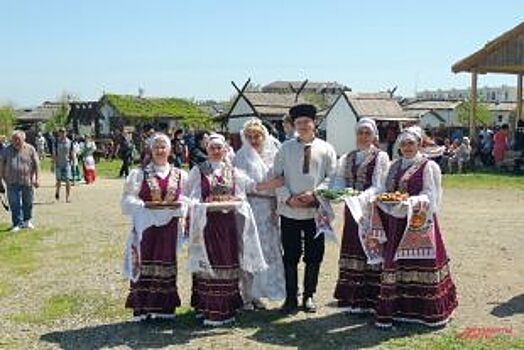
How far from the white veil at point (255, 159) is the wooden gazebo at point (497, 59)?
19481 millimetres

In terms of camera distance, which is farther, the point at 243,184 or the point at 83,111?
the point at 83,111

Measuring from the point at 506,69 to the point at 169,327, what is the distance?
22248 millimetres

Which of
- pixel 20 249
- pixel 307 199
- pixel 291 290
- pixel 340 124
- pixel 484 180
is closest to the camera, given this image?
pixel 307 199

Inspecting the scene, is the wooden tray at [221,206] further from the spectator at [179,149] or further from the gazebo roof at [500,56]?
the gazebo roof at [500,56]

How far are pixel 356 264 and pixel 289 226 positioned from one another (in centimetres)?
68

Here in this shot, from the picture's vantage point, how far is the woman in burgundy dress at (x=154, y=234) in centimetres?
717

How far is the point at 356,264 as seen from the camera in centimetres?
737

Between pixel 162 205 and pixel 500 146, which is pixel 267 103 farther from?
pixel 162 205

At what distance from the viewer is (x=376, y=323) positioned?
7.11 meters

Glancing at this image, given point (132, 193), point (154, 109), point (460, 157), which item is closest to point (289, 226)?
point (132, 193)

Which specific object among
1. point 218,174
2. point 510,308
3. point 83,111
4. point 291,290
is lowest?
point 510,308

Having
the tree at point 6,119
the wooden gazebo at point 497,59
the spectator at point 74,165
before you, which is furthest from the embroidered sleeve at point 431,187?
the tree at point 6,119

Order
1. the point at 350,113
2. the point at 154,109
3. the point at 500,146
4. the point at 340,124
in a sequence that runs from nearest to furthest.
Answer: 1. the point at 500,146
2. the point at 350,113
3. the point at 340,124
4. the point at 154,109

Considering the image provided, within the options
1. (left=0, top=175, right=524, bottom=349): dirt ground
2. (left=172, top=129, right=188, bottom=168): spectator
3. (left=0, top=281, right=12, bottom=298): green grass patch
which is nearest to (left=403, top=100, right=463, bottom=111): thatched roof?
(left=172, top=129, right=188, bottom=168): spectator
